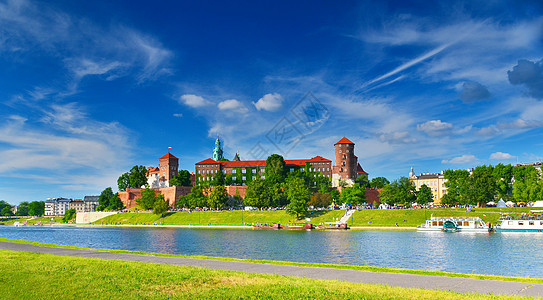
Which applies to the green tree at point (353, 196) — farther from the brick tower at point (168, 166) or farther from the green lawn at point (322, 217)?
the brick tower at point (168, 166)

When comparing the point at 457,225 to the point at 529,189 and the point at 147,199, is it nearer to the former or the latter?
the point at 529,189

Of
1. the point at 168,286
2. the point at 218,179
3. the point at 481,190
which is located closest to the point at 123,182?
the point at 218,179

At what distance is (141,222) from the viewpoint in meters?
122

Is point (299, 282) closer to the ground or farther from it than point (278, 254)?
farther from it

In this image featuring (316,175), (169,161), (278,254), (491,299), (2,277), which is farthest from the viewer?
(169,161)

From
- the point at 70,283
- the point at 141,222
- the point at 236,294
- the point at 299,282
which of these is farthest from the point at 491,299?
the point at 141,222

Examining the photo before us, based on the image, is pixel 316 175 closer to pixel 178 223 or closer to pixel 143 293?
pixel 178 223

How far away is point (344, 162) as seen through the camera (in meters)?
134

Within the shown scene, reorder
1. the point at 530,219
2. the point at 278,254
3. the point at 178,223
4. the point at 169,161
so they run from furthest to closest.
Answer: the point at 169,161, the point at 178,223, the point at 530,219, the point at 278,254

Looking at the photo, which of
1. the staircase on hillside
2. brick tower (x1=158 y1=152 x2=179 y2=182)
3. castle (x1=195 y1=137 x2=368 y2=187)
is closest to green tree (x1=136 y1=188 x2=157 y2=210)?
brick tower (x1=158 y1=152 x2=179 y2=182)

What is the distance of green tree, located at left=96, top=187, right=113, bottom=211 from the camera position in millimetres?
152913

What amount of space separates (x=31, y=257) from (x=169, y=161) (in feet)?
414

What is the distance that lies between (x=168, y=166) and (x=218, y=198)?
1470 inches

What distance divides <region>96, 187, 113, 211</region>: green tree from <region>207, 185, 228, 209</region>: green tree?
53931mm
